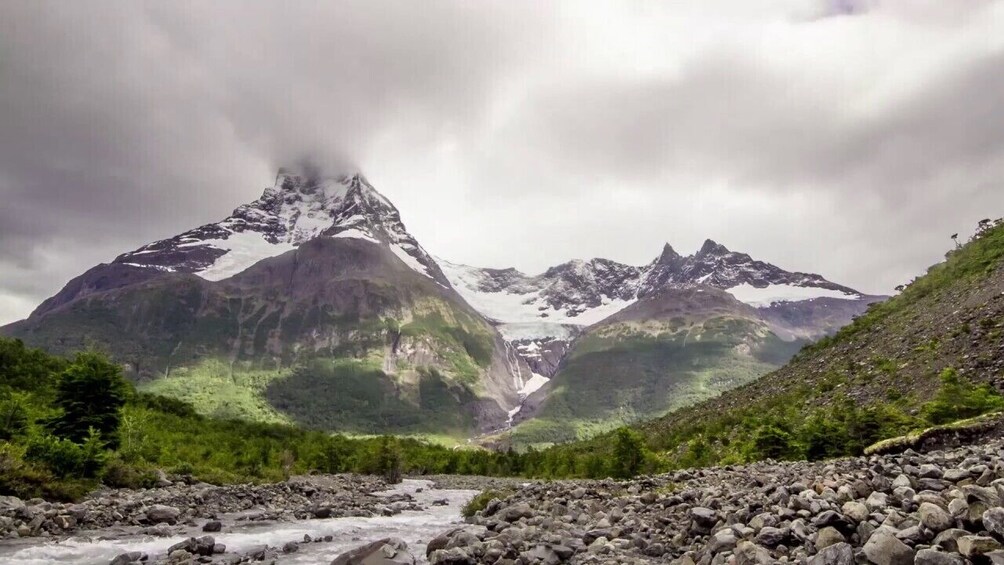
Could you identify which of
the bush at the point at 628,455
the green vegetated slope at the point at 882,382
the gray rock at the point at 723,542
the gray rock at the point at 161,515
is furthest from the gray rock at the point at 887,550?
the bush at the point at 628,455

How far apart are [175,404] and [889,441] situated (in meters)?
110

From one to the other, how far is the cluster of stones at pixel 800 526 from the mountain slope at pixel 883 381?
18238mm

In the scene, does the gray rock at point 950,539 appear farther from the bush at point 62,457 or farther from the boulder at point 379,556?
the bush at point 62,457

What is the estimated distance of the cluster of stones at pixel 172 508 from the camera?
26.0 m

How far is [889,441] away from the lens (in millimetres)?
29016

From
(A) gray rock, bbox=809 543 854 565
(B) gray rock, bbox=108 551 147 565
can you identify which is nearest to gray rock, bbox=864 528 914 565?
(A) gray rock, bbox=809 543 854 565

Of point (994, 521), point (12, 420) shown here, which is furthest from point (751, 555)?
point (12, 420)

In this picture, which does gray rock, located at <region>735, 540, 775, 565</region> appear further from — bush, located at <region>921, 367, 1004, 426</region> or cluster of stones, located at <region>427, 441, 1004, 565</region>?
bush, located at <region>921, 367, 1004, 426</region>

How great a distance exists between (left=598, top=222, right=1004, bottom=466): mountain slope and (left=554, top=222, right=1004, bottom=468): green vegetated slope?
10cm

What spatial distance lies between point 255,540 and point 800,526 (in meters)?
25.4

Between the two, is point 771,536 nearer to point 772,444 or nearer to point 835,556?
point 835,556

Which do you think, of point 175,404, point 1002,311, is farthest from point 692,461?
point 175,404

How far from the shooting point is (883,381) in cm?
4703

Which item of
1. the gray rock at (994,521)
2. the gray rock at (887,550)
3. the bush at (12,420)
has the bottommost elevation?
the gray rock at (887,550)
